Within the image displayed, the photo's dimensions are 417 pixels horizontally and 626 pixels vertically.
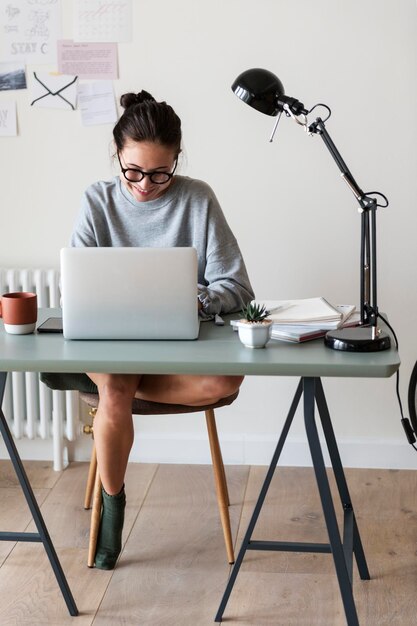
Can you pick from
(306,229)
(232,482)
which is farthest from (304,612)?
(306,229)

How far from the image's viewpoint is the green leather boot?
7.34ft

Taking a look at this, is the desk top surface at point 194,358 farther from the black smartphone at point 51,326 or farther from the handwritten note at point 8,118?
the handwritten note at point 8,118

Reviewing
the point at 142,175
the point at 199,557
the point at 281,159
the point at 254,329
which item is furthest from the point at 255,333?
the point at 281,159

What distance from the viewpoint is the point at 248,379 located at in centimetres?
304

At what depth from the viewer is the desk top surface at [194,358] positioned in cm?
170

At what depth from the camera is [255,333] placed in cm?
181

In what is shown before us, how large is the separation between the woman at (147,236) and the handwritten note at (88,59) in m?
0.57

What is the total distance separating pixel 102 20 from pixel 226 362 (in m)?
1.58

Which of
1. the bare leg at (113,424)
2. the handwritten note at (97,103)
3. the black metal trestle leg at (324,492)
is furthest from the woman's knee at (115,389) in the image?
the handwritten note at (97,103)

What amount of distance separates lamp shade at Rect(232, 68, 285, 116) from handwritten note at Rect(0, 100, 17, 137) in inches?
47.2

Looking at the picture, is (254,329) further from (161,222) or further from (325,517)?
(161,222)

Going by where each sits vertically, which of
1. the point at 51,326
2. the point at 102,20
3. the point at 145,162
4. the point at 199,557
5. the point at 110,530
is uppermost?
the point at 102,20

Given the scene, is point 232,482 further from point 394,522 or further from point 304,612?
point 304,612

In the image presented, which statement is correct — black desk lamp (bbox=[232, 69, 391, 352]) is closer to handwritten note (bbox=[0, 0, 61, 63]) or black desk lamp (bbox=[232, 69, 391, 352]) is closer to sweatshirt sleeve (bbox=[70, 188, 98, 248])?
sweatshirt sleeve (bbox=[70, 188, 98, 248])
